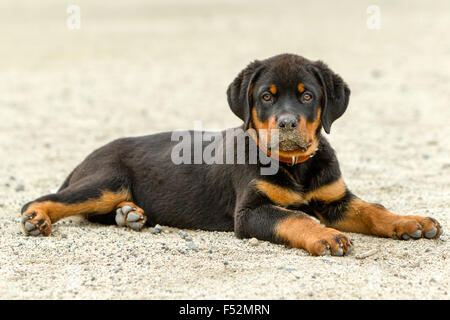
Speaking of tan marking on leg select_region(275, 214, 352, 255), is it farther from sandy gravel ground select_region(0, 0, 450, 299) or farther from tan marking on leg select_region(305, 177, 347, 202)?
tan marking on leg select_region(305, 177, 347, 202)

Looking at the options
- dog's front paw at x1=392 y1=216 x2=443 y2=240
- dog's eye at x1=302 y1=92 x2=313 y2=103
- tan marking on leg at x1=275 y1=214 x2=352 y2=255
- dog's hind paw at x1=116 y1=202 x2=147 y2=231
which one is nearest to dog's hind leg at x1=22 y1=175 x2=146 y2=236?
dog's hind paw at x1=116 y1=202 x2=147 y2=231

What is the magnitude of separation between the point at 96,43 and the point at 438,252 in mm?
14146

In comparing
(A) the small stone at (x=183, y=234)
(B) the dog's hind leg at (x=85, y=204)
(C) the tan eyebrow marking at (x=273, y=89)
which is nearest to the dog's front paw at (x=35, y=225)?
(B) the dog's hind leg at (x=85, y=204)

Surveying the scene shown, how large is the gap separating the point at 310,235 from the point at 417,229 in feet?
3.13

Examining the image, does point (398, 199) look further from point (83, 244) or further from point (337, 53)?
point (337, 53)

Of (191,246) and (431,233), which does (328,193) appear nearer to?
(431,233)

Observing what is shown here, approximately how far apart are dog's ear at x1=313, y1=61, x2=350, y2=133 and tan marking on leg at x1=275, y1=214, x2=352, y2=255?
35.4 inches

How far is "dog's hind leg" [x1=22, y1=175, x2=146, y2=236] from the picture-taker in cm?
564

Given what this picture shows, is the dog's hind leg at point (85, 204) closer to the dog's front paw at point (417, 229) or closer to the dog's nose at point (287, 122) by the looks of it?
the dog's nose at point (287, 122)

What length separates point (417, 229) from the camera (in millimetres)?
5188

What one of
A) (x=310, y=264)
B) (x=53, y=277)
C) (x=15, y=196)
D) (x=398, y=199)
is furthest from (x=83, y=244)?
(x=398, y=199)

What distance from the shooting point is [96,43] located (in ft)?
57.7

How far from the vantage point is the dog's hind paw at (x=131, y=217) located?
5.91 meters

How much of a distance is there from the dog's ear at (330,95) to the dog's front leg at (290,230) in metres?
0.86
